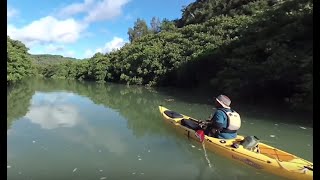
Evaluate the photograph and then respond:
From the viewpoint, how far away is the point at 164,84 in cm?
3641

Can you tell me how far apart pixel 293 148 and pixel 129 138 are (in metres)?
4.68

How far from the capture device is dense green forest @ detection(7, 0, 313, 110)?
16.5 m

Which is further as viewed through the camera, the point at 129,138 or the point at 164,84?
the point at 164,84

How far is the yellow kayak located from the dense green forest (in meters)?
5.68

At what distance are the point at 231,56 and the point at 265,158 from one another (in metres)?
16.2

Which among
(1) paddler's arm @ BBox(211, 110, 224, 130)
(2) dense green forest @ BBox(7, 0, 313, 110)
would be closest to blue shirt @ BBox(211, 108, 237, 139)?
(1) paddler's arm @ BBox(211, 110, 224, 130)

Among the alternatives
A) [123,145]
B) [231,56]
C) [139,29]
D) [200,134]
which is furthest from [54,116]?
[139,29]

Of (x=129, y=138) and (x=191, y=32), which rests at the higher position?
(x=191, y=32)

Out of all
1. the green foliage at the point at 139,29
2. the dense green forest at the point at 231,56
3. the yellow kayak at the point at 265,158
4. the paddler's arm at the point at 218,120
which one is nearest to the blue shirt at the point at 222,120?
the paddler's arm at the point at 218,120

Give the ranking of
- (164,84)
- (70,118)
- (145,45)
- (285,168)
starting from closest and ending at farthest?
(285,168), (70,118), (164,84), (145,45)

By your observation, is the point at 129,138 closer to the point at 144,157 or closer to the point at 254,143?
the point at 144,157

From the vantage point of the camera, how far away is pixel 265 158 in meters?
7.98

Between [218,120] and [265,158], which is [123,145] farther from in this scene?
[265,158]
